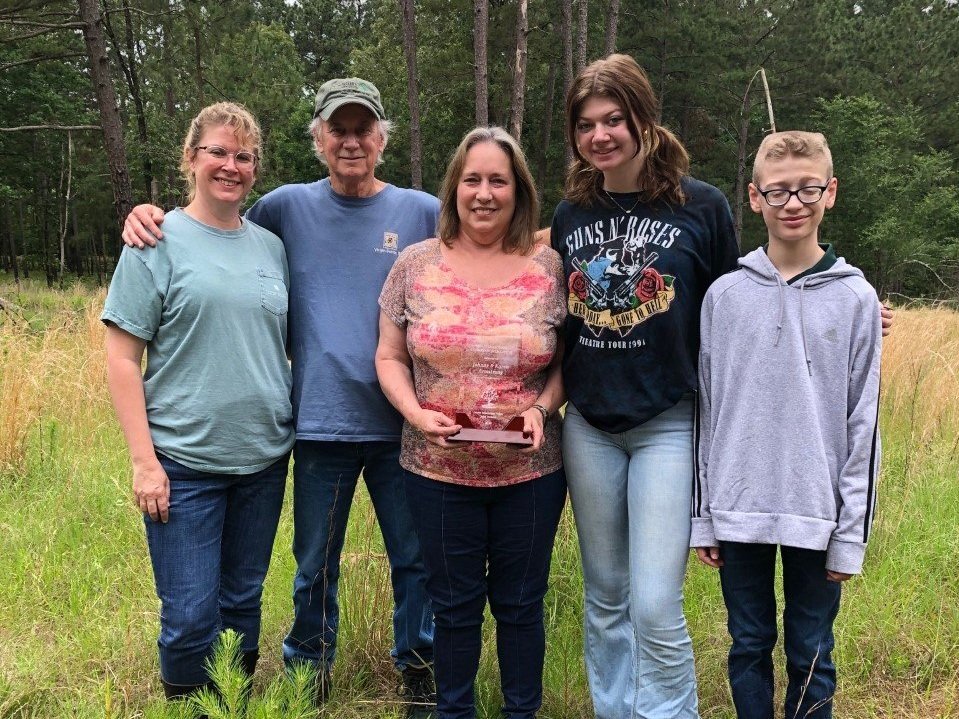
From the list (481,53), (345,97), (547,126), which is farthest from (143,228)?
(547,126)

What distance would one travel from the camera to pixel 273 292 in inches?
92.0

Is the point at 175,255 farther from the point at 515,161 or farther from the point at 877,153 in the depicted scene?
the point at 877,153

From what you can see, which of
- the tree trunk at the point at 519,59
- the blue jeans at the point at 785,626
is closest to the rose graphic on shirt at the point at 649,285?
the blue jeans at the point at 785,626

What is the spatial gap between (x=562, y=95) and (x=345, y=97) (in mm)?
25653

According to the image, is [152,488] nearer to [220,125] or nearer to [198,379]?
[198,379]

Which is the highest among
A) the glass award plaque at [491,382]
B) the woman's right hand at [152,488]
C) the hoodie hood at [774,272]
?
the hoodie hood at [774,272]

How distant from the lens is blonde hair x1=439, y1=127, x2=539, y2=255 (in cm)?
226

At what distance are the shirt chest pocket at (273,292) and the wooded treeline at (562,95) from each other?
16083 mm

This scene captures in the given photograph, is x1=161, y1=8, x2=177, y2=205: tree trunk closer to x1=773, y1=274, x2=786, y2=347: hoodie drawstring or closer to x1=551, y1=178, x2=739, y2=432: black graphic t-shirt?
x1=551, y1=178, x2=739, y2=432: black graphic t-shirt

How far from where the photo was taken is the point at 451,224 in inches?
92.3

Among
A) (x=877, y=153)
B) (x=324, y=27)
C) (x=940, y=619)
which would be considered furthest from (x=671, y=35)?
(x=940, y=619)

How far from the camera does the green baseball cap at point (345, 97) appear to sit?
2.45 metres

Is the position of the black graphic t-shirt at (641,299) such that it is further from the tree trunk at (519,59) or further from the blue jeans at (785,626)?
the tree trunk at (519,59)

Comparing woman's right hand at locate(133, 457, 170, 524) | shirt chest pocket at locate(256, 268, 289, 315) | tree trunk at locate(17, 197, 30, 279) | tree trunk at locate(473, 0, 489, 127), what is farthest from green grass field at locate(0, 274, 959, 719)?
tree trunk at locate(17, 197, 30, 279)
